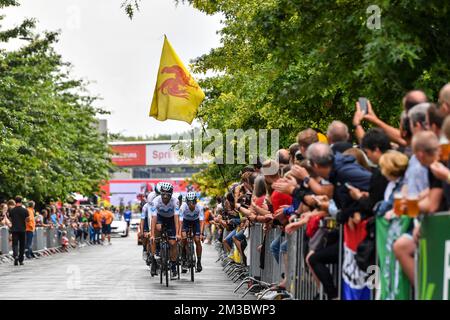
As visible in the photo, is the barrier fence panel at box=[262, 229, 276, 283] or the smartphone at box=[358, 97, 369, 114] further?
the barrier fence panel at box=[262, 229, 276, 283]

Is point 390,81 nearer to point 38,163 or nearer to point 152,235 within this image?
point 152,235

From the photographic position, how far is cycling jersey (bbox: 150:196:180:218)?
21062 mm

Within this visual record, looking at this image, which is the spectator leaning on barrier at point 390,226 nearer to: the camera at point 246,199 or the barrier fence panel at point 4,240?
the camera at point 246,199

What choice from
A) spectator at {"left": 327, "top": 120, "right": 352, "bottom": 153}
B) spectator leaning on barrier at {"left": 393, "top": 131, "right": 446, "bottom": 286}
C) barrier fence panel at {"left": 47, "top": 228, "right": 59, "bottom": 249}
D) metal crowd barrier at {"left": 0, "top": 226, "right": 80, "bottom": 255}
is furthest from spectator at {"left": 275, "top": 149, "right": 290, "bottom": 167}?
barrier fence panel at {"left": 47, "top": 228, "right": 59, "bottom": 249}

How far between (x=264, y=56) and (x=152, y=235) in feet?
15.1

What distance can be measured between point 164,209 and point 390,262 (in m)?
12.1

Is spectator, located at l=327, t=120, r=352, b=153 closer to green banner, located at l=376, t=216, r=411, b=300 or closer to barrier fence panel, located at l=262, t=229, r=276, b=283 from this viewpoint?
green banner, located at l=376, t=216, r=411, b=300

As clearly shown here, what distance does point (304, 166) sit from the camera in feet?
39.5

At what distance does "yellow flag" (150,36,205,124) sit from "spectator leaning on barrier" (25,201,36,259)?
8.63m

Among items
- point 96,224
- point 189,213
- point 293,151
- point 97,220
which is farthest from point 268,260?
point 96,224

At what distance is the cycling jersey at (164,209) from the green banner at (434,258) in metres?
12.9

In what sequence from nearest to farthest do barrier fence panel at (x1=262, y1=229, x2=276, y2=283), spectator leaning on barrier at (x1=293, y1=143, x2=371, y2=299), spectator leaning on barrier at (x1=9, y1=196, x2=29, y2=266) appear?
spectator leaning on barrier at (x1=293, y1=143, x2=371, y2=299) < barrier fence panel at (x1=262, y1=229, x2=276, y2=283) < spectator leaning on barrier at (x1=9, y1=196, x2=29, y2=266)

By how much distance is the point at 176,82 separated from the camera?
26391 millimetres
